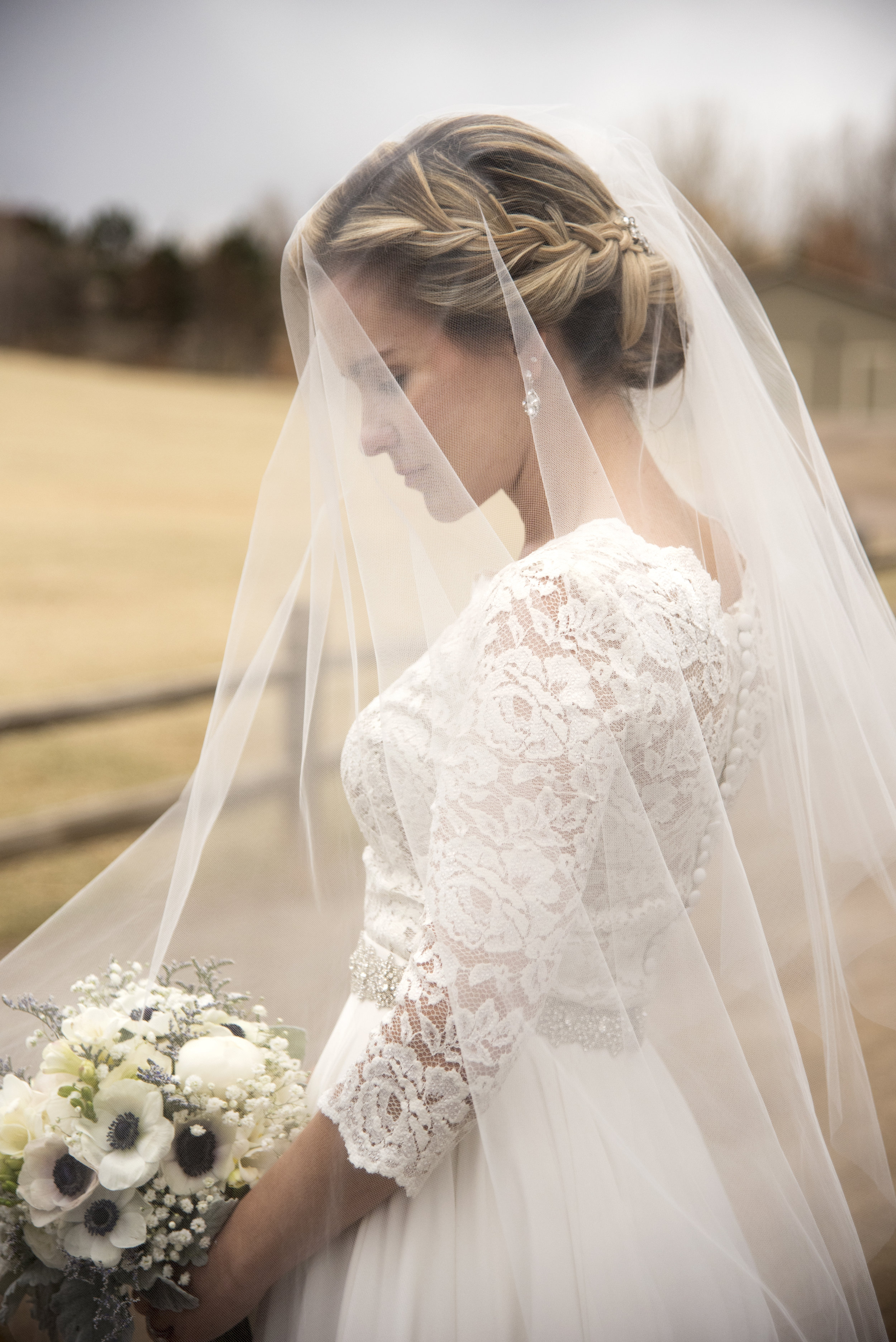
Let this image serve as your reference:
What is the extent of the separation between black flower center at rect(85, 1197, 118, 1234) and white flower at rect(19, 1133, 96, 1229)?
0.01 meters

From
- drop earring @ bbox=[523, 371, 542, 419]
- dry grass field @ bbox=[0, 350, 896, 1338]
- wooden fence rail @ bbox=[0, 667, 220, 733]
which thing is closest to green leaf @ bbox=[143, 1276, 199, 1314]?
drop earring @ bbox=[523, 371, 542, 419]

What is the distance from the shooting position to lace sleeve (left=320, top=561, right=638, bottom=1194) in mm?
758

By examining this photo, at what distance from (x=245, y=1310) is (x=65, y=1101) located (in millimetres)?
272

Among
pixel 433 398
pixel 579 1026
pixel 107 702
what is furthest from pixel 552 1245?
pixel 107 702

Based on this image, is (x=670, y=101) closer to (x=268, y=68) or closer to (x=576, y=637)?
(x=268, y=68)

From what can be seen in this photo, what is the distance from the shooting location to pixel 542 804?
0.76 m

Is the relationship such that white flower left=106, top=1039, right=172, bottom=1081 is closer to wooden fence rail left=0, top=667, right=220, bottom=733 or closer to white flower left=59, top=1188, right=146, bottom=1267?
white flower left=59, top=1188, right=146, bottom=1267

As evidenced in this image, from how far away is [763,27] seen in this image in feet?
24.1

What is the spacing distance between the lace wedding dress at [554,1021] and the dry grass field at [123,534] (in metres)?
5.85

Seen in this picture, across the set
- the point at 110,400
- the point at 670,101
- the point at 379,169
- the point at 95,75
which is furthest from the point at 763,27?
the point at 110,400

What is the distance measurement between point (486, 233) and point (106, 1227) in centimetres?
101

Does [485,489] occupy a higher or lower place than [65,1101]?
higher

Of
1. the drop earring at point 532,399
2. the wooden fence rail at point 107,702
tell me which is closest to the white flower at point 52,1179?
the drop earring at point 532,399

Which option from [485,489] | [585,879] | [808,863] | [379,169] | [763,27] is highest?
[763,27]
